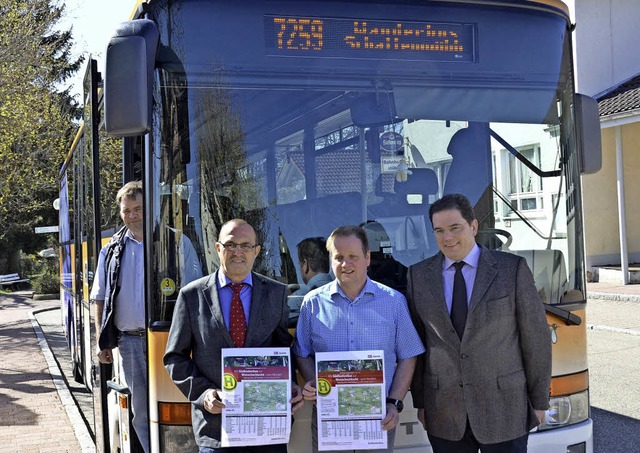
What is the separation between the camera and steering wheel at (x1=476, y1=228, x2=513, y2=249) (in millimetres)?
4414

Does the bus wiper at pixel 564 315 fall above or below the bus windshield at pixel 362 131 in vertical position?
below

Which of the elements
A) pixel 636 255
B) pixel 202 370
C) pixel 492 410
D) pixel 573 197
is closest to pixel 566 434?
pixel 492 410

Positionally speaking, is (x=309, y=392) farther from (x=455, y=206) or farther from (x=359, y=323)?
(x=455, y=206)

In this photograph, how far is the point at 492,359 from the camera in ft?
11.5

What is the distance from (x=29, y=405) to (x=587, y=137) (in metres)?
7.56

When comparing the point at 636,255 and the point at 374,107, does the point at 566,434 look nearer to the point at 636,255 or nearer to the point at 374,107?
the point at 374,107

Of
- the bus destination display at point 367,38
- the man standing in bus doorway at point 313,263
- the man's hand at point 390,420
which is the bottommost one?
the man's hand at point 390,420

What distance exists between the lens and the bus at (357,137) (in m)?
3.94

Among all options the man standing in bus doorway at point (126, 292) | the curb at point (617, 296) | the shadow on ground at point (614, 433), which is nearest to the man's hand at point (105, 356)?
the man standing in bus doorway at point (126, 292)

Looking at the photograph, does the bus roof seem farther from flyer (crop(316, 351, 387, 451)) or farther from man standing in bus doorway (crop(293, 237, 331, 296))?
flyer (crop(316, 351, 387, 451))

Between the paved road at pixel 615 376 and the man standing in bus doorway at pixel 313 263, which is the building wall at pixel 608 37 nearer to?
the paved road at pixel 615 376

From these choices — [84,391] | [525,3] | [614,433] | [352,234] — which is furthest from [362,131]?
[84,391]

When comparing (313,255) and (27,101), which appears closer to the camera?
(313,255)

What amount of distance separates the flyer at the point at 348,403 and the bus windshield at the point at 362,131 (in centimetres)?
69
